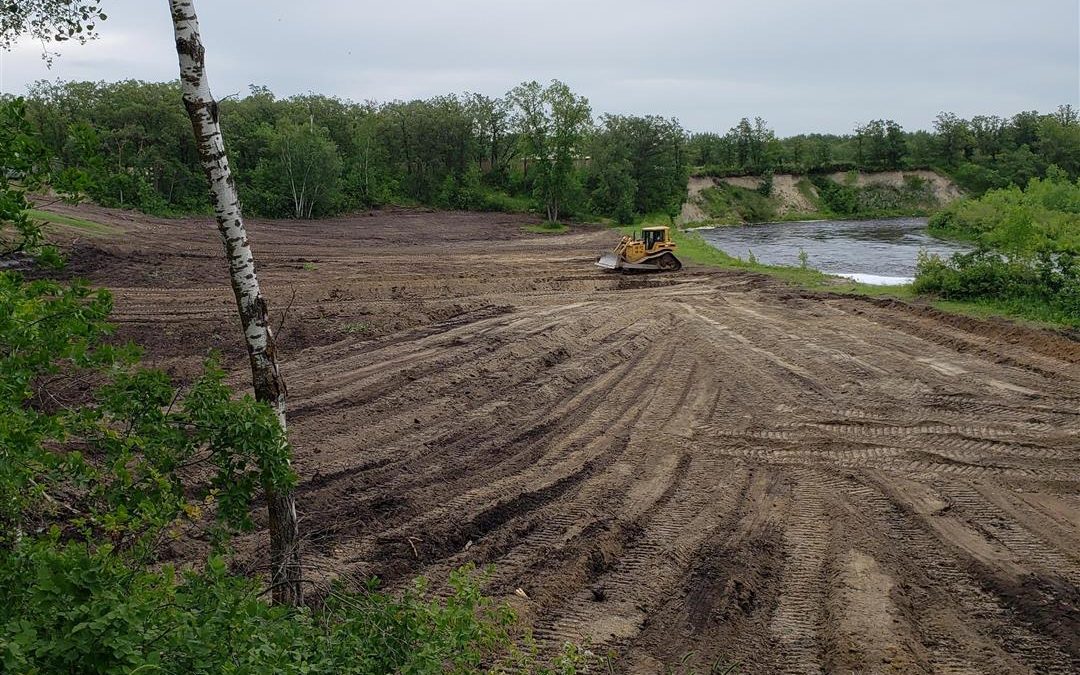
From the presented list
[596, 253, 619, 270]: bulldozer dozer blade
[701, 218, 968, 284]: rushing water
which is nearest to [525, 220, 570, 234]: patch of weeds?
[701, 218, 968, 284]: rushing water

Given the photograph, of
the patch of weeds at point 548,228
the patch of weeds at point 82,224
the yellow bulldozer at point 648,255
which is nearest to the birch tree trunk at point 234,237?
the yellow bulldozer at point 648,255

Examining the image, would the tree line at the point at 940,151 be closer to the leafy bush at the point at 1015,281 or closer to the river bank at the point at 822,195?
the river bank at the point at 822,195

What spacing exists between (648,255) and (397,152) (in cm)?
3882

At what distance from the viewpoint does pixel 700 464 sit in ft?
40.5

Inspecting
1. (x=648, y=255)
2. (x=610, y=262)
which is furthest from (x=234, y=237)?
(x=610, y=262)

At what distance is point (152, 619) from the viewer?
388cm

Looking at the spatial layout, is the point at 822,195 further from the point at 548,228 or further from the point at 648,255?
the point at 648,255

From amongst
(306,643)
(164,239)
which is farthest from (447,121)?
(306,643)

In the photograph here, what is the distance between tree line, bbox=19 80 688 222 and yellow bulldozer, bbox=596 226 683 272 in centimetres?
1974

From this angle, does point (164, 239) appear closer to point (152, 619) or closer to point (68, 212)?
point (68, 212)

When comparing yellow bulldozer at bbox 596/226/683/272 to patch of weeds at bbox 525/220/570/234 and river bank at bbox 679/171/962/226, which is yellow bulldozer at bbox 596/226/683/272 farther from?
river bank at bbox 679/171/962/226

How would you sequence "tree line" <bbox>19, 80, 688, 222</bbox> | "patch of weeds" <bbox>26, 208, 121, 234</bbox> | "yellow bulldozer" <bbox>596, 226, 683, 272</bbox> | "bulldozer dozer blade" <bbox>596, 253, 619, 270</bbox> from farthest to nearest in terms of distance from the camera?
"tree line" <bbox>19, 80, 688, 222</bbox>
"bulldozer dozer blade" <bbox>596, 253, 619, 270</bbox>
"yellow bulldozer" <bbox>596, 226, 683, 272</bbox>
"patch of weeds" <bbox>26, 208, 121, 234</bbox>

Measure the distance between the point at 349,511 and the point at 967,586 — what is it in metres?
7.97

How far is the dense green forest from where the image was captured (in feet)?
148
